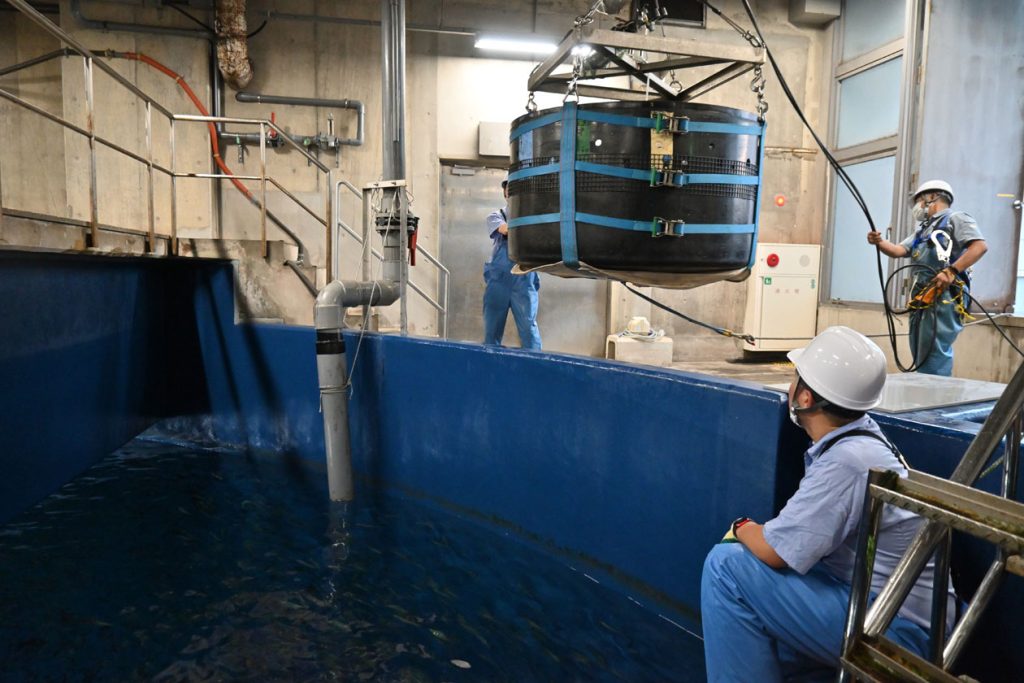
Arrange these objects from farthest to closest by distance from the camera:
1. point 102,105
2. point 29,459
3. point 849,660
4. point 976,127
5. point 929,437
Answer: point 102,105 → point 976,127 → point 29,459 → point 929,437 → point 849,660

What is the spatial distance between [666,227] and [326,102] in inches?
253

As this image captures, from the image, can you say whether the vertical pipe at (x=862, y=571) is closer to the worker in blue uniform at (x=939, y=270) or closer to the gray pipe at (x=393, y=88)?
the worker in blue uniform at (x=939, y=270)

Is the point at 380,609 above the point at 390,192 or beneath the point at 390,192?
beneath

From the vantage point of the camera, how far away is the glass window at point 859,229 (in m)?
7.40

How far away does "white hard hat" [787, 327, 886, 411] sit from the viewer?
1.88 meters

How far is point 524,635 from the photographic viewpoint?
268cm

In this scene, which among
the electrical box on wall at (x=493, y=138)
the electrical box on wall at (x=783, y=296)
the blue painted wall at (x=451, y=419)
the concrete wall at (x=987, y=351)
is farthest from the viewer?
the electrical box on wall at (x=783, y=296)

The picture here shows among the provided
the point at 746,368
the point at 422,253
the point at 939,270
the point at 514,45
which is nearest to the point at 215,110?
the point at 422,253

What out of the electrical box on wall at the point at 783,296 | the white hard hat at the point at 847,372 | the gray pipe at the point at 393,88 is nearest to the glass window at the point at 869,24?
the electrical box on wall at the point at 783,296

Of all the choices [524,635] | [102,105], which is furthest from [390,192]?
[102,105]

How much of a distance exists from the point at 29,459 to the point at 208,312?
203cm

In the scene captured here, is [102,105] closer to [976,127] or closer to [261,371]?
[261,371]

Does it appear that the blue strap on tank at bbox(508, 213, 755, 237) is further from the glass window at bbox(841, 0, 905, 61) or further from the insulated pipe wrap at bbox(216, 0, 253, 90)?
the glass window at bbox(841, 0, 905, 61)

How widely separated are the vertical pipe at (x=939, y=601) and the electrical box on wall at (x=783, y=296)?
726 cm
